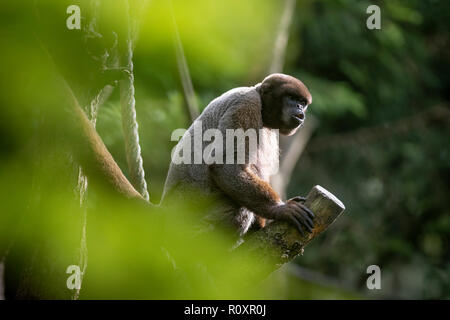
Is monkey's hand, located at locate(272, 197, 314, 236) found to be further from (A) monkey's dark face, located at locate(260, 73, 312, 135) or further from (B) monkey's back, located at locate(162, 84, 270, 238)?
(A) monkey's dark face, located at locate(260, 73, 312, 135)

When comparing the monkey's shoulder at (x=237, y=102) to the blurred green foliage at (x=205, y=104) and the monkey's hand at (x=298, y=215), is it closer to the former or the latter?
the blurred green foliage at (x=205, y=104)

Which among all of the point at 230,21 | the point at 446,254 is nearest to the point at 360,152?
the point at 446,254

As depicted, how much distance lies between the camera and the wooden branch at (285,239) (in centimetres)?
409

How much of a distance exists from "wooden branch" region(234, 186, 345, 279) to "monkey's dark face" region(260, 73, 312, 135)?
1.16 meters

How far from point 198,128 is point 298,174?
10.1 meters

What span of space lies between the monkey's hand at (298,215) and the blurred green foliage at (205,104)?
586mm

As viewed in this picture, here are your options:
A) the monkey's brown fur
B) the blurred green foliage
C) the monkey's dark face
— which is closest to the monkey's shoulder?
the monkey's brown fur

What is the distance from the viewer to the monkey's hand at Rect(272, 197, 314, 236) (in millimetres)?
4059

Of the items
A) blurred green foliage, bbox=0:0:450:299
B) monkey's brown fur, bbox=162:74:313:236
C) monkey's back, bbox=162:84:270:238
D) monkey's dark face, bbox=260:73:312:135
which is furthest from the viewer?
monkey's dark face, bbox=260:73:312:135

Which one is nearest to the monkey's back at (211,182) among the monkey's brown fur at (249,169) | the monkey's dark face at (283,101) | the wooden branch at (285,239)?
the monkey's brown fur at (249,169)

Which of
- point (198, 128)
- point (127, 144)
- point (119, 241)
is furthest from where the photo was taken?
point (198, 128)

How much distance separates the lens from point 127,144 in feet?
14.6
